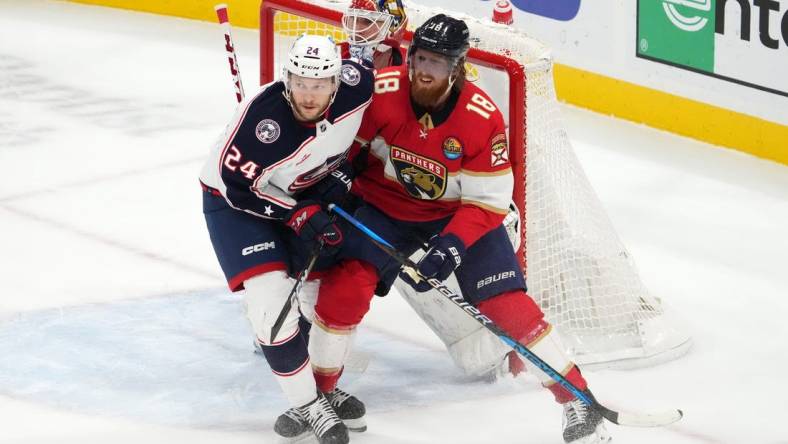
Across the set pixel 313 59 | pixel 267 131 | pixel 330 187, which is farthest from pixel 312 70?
pixel 330 187

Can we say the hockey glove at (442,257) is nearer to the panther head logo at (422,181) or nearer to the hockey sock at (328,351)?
the panther head logo at (422,181)

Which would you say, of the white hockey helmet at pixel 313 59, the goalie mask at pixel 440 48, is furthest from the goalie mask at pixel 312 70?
the goalie mask at pixel 440 48

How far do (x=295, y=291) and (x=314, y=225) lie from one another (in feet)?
0.55

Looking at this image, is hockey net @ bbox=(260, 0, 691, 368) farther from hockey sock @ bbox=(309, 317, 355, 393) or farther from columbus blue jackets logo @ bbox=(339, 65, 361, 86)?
hockey sock @ bbox=(309, 317, 355, 393)

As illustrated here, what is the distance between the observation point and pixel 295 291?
3.34 m

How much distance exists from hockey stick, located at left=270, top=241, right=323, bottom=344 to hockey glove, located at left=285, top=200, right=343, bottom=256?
0.08 feet

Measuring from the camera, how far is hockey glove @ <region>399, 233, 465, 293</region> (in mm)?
3318

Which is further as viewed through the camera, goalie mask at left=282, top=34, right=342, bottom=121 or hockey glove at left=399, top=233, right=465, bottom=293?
hockey glove at left=399, top=233, right=465, bottom=293

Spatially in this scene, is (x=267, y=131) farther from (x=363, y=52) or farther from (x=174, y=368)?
(x=174, y=368)

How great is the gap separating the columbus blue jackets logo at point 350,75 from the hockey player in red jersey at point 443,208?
6 cm

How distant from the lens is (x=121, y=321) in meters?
4.18

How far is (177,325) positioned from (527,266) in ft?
3.57

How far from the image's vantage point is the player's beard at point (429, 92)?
10.8 ft

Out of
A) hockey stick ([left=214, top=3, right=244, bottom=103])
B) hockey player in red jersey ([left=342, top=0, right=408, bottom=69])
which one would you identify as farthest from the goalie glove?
hockey stick ([left=214, top=3, right=244, bottom=103])
